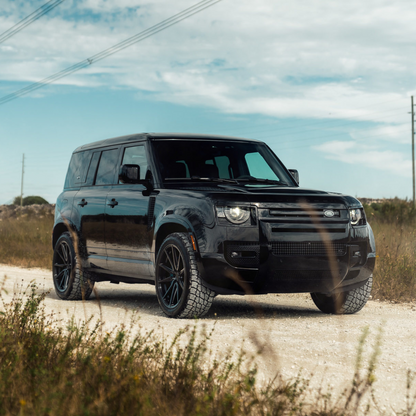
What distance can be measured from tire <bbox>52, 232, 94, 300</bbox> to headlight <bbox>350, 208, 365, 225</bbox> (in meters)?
3.65

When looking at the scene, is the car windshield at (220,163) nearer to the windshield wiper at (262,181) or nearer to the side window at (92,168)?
the windshield wiper at (262,181)

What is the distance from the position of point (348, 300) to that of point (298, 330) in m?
1.44

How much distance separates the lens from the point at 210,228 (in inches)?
263

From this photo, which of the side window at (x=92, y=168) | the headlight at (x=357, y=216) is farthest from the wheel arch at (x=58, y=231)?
the headlight at (x=357, y=216)

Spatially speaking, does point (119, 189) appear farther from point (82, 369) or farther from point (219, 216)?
point (82, 369)

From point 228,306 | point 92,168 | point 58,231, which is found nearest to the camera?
point 228,306

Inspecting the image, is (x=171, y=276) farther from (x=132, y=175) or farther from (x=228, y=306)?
(x=228, y=306)

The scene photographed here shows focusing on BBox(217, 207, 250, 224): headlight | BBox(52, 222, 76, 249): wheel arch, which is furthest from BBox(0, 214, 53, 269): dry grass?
BBox(217, 207, 250, 224): headlight

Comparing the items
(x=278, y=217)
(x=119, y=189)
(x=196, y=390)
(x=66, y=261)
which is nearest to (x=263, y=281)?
(x=278, y=217)

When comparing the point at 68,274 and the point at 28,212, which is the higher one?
the point at 28,212

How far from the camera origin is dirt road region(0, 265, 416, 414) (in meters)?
4.80

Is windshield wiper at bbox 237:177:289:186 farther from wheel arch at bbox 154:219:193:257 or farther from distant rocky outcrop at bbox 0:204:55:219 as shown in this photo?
distant rocky outcrop at bbox 0:204:55:219

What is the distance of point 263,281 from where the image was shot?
6.68 m

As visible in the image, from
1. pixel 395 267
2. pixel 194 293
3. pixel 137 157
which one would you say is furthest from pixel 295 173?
pixel 194 293
